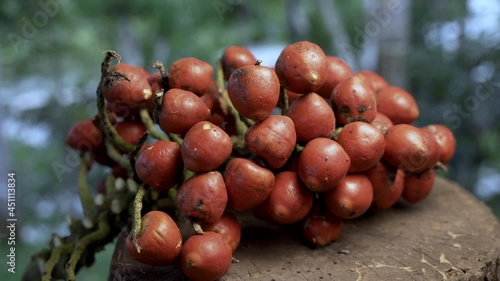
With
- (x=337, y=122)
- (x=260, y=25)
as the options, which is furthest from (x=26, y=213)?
(x=337, y=122)

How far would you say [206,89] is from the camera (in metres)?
1.45

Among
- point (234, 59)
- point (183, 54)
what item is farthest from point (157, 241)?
point (183, 54)

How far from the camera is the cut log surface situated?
1215 millimetres

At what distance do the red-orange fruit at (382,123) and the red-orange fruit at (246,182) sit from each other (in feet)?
Answer: 1.36

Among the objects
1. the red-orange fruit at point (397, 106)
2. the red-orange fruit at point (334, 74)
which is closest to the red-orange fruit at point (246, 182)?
the red-orange fruit at point (334, 74)

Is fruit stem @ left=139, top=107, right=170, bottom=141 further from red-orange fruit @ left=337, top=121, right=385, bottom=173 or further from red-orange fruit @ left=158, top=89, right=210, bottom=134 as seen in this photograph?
red-orange fruit @ left=337, top=121, right=385, bottom=173

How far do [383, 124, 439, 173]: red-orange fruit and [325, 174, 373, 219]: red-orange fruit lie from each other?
4.8 inches

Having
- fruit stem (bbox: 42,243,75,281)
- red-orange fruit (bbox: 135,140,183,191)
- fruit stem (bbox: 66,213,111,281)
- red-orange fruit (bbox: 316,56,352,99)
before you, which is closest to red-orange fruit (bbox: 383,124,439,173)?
red-orange fruit (bbox: 316,56,352,99)

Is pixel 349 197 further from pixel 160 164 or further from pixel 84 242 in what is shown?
pixel 84 242

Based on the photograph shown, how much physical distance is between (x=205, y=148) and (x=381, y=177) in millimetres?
548

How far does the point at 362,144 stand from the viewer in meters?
1.27

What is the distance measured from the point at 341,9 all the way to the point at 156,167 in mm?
9192

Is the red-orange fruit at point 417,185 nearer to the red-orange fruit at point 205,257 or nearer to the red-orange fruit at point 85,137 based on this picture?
the red-orange fruit at point 205,257

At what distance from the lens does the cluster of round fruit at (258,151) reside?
1155 millimetres
